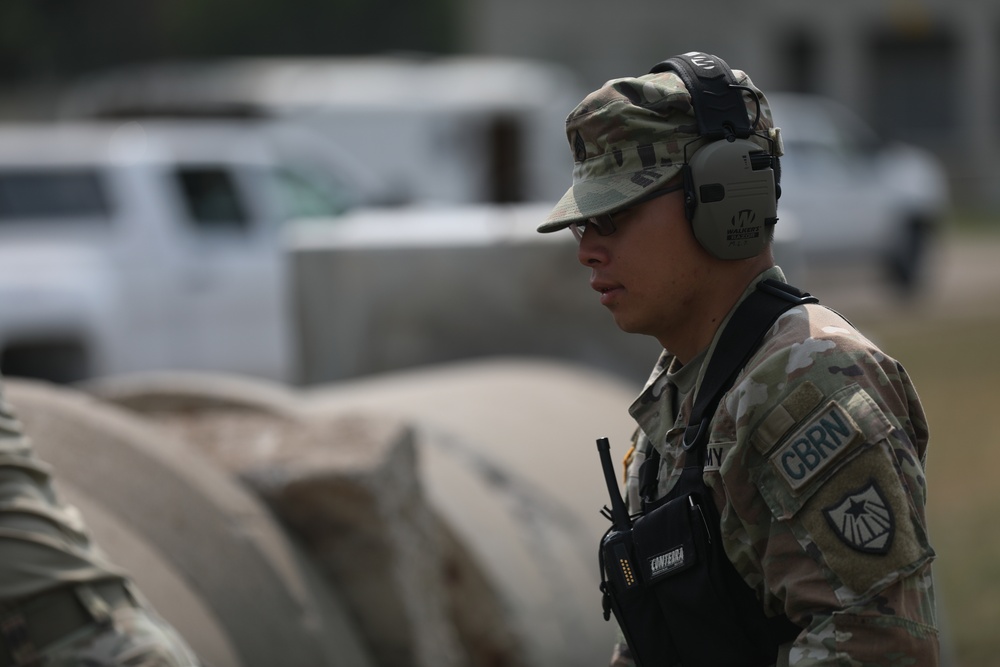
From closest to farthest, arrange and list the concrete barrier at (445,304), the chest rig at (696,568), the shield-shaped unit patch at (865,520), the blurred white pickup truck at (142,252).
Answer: the shield-shaped unit patch at (865,520) < the chest rig at (696,568) < the concrete barrier at (445,304) < the blurred white pickup truck at (142,252)

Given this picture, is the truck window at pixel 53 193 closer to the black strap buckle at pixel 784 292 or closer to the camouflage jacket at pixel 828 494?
the black strap buckle at pixel 784 292

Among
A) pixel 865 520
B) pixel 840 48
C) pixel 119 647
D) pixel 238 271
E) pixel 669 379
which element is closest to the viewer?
pixel 865 520

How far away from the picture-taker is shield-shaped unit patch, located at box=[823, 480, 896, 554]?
79.4 inches

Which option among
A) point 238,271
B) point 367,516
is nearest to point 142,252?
point 238,271

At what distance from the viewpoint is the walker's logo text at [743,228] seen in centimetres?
228

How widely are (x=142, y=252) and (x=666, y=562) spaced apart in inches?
397

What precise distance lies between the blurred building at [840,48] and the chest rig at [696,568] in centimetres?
3573

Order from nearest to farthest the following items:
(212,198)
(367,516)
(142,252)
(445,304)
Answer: (367,516) < (445,304) < (142,252) < (212,198)

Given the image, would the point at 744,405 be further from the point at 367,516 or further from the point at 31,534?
the point at 367,516

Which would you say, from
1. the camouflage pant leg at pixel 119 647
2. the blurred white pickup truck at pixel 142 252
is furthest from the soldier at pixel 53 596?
the blurred white pickup truck at pixel 142 252

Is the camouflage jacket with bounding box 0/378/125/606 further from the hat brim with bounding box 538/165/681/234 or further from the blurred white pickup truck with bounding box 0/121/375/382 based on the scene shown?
the blurred white pickup truck with bounding box 0/121/375/382

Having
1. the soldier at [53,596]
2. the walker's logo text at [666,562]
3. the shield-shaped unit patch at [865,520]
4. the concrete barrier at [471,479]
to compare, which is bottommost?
the concrete barrier at [471,479]

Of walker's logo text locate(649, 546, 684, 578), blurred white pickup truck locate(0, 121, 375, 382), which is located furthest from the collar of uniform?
blurred white pickup truck locate(0, 121, 375, 382)

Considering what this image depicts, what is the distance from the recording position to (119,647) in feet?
9.91
